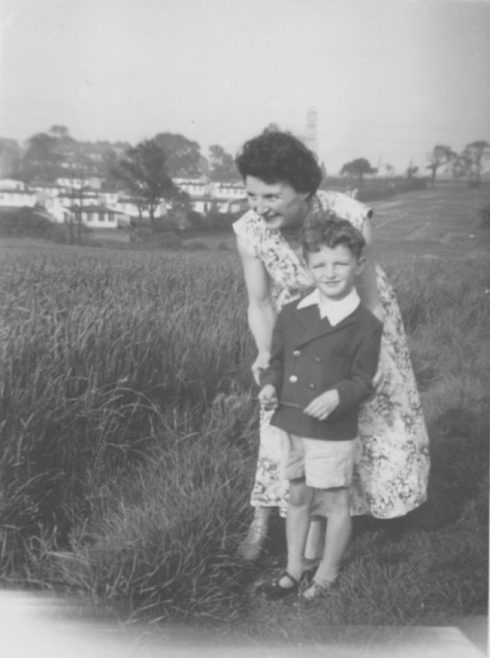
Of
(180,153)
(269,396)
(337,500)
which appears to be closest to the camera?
(269,396)

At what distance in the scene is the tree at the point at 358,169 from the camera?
3.88 metres

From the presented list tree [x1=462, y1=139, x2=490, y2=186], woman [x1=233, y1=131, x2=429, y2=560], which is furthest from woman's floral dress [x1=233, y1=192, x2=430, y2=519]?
tree [x1=462, y1=139, x2=490, y2=186]

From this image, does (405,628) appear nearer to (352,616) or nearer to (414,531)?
(352,616)

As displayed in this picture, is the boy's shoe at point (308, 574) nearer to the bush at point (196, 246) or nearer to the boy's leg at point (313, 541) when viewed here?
the boy's leg at point (313, 541)

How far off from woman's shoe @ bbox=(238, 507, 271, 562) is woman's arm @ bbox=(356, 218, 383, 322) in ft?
3.62

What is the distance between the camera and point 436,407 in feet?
15.4

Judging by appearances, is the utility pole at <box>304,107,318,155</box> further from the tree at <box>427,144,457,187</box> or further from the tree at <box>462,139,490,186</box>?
the tree at <box>462,139,490,186</box>

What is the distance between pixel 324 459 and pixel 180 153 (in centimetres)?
156

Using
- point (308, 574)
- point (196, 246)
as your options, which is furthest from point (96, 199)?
point (308, 574)

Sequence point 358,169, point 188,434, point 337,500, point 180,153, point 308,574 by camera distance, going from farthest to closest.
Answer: point 188,434 < point 358,169 < point 180,153 < point 308,574 < point 337,500

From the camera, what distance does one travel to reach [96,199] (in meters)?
3.97

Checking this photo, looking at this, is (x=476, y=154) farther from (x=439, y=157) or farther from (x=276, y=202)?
(x=276, y=202)

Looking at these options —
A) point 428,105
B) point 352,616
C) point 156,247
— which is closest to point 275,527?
point 352,616

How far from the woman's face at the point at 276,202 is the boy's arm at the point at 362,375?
585 millimetres
